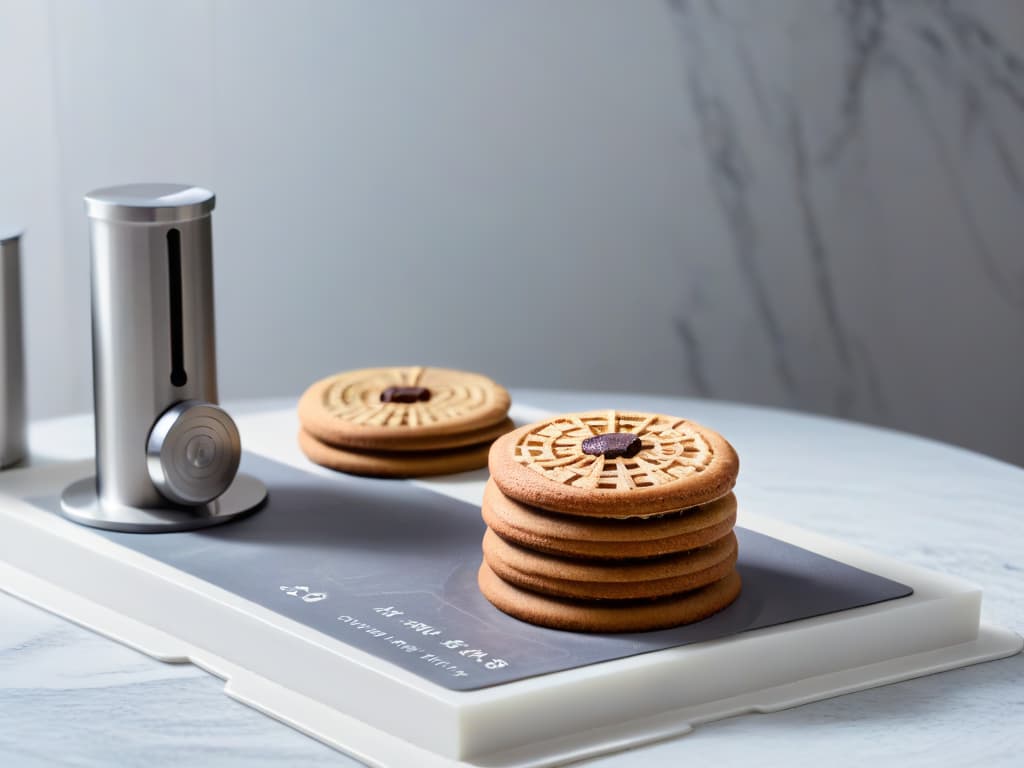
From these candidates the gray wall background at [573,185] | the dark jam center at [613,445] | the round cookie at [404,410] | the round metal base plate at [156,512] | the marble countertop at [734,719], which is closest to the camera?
the marble countertop at [734,719]

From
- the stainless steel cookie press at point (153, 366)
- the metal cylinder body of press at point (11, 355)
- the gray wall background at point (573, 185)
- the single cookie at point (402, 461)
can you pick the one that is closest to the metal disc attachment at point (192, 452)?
the stainless steel cookie press at point (153, 366)

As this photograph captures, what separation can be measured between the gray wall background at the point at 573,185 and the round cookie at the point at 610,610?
130 cm

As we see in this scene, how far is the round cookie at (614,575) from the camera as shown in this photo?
2.72ft

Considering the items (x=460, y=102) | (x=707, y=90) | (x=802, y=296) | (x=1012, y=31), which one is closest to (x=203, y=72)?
(x=460, y=102)

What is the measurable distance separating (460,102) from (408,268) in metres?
0.25

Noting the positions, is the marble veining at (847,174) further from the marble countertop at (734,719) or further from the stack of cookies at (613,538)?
the stack of cookies at (613,538)

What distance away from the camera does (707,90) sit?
2.09 meters

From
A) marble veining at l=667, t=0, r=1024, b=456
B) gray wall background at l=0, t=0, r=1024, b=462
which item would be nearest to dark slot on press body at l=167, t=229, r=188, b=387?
gray wall background at l=0, t=0, r=1024, b=462

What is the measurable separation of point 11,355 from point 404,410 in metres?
0.32

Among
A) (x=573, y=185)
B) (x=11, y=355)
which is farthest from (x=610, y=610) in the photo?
(x=573, y=185)

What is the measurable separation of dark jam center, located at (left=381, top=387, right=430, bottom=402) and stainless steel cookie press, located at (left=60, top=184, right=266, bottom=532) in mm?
173

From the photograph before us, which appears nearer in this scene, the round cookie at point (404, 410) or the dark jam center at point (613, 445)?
the dark jam center at point (613, 445)

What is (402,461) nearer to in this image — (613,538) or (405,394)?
(405,394)

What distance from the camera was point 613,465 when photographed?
0.87 metres
